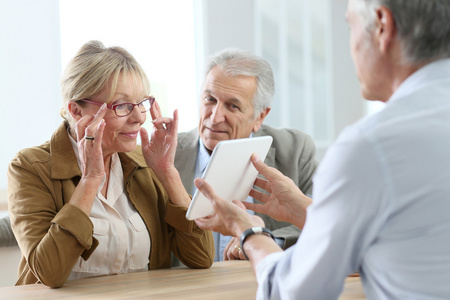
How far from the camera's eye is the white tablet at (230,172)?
165 cm

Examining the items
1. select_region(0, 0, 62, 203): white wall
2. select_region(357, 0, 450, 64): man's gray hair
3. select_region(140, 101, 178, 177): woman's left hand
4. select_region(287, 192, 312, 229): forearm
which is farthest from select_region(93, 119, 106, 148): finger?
select_region(0, 0, 62, 203): white wall

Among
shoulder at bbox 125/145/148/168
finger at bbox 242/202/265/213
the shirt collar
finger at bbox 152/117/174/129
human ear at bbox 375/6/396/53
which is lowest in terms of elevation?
finger at bbox 242/202/265/213

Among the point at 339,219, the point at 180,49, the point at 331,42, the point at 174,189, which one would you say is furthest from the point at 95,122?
the point at 331,42

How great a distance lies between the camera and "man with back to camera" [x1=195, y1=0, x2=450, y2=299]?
0.96m

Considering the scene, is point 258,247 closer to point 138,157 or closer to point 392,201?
point 392,201

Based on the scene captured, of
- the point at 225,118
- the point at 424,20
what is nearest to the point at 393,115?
the point at 424,20

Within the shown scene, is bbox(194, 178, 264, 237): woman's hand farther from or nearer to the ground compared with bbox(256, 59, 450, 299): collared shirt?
nearer to the ground

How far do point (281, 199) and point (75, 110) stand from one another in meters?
0.81

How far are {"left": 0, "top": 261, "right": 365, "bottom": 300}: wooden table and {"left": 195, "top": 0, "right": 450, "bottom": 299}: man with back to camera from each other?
556mm

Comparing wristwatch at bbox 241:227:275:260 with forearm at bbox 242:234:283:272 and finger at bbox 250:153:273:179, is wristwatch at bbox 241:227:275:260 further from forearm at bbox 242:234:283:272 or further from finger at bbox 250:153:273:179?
finger at bbox 250:153:273:179

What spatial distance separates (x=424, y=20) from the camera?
1008mm

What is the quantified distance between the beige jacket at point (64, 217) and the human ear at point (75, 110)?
0.23 feet

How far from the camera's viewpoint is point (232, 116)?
2.70 metres

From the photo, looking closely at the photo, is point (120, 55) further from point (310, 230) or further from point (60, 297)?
point (310, 230)
